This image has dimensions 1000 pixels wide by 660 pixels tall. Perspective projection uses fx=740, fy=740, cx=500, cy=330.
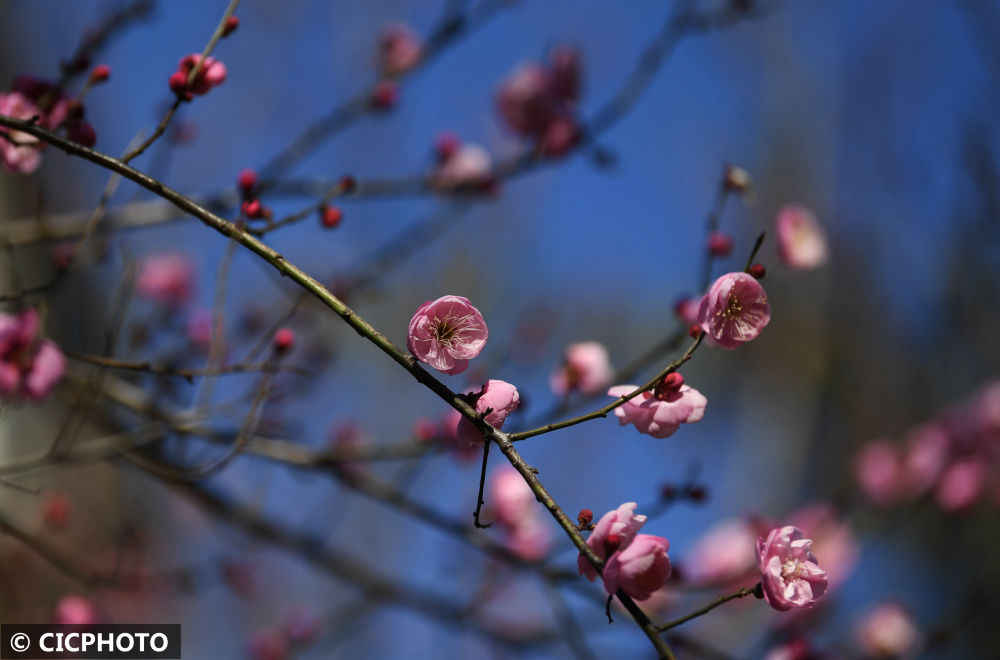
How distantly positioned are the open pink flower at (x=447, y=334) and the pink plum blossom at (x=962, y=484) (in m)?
3.34

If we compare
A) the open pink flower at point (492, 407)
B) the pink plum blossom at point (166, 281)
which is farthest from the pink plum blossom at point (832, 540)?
the pink plum blossom at point (166, 281)

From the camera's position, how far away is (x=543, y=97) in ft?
9.08

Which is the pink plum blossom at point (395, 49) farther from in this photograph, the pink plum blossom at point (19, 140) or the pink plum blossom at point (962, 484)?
the pink plum blossom at point (962, 484)

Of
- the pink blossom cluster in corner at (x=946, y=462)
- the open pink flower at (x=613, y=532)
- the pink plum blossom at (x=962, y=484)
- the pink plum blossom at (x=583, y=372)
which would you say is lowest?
the open pink flower at (x=613, y=532)

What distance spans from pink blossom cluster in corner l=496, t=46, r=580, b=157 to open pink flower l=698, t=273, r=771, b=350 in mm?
1655

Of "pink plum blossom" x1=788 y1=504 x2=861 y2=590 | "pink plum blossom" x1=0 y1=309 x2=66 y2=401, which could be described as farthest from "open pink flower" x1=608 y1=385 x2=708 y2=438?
"pink plum blossom" x1=788 y1=504 x2=861 y2=590

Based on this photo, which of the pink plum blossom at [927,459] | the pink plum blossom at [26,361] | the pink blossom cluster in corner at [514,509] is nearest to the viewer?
the pink plum blossom at [26,361]

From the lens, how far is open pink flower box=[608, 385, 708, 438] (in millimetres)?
1131

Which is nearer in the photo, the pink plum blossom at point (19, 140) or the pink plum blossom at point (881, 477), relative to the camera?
the pink plum blossom at point (19, 140)

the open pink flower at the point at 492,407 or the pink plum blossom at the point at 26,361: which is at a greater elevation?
the pink plum blossom at the point at 26,361

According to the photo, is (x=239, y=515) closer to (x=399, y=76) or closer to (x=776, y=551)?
(x=399, y=76)

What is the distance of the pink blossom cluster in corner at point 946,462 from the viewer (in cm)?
356

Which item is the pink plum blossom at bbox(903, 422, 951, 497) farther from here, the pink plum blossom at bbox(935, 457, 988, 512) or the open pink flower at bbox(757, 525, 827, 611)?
the open pink flower at bbox(757, 525, 827, 611)

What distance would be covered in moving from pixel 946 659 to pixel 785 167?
186 inches
